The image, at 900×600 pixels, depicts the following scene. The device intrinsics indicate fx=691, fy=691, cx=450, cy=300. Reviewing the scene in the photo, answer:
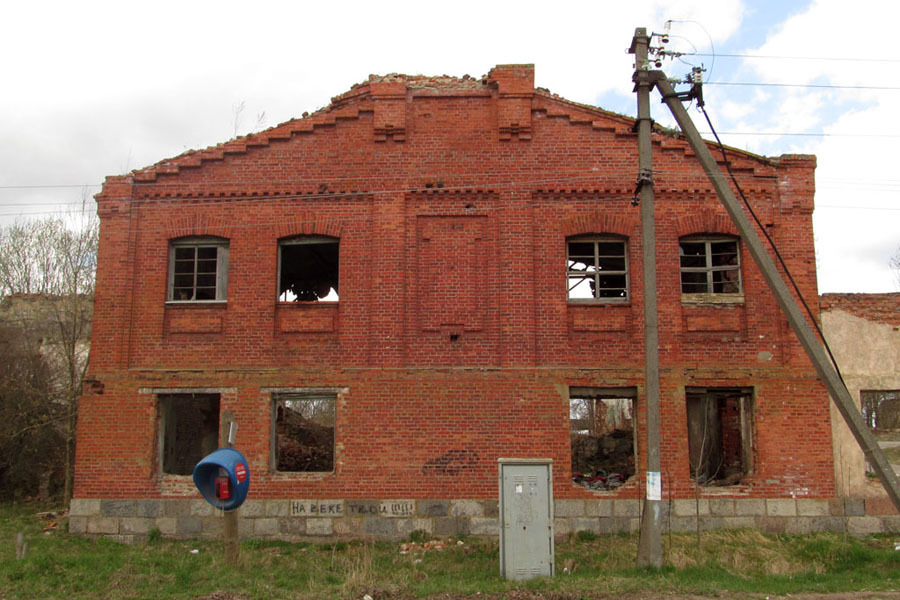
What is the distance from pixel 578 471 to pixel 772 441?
4689mm

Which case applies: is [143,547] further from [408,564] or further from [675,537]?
[675,537]

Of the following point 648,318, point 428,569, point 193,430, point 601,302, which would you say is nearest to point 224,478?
point 428,569

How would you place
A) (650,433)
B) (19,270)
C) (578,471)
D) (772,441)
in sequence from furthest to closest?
1. (19,270)
2. (578,471)
3. (772,441)
4. (650,433)

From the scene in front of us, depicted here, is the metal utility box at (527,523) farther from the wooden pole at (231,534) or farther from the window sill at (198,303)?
the window sill at (198,303)

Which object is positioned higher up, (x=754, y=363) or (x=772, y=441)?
(x=754, y=363)

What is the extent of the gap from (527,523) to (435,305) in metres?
4.80

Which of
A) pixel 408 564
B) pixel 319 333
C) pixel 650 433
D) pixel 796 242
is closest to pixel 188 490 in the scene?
pixel 319 333

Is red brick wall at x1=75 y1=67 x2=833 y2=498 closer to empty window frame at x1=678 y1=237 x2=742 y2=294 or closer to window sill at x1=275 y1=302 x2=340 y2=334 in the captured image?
window sill at x1=275 y1=302 x2=340 y2=334

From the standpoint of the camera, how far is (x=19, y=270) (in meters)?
21.2

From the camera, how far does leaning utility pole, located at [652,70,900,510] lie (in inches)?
388

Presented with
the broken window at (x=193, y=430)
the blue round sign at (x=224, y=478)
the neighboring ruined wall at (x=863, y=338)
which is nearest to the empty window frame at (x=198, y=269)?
the broken window at (x=193, y=430)

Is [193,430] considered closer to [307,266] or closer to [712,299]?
[307,266]

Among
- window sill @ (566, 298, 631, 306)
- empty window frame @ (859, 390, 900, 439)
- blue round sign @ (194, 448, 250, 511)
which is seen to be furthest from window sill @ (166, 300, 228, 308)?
empty window frame @ (859, 390, 900, 439)

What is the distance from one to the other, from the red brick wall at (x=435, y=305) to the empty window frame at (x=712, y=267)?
334 millimetres
